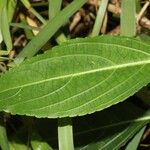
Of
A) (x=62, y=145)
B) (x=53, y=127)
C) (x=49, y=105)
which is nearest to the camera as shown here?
(x=49, y=105)

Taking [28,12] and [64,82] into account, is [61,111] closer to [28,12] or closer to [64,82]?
[64,82]

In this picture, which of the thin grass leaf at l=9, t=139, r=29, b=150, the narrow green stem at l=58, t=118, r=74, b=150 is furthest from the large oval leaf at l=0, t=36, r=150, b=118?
the thin grass leaf at l=9, t=139, r=29, b=150

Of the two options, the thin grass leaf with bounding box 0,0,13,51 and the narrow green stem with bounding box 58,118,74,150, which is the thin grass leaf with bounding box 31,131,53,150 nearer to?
the narrow green stem with bounding box 58,118,74,150

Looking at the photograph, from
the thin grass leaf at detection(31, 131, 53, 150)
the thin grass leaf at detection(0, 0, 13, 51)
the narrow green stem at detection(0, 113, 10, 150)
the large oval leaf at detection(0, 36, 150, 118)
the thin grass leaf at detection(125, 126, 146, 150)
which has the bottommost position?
the thin grass leaf at detection(125, 126, 146, 150)

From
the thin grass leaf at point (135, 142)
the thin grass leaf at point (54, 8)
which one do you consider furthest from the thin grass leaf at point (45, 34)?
the thin grass leaf at point (135, 142)

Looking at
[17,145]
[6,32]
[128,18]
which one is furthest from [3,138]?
[128,18]

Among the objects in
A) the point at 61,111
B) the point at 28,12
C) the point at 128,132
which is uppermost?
the point at 28,12

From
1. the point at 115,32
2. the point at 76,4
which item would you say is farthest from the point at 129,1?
the point at 115,32
